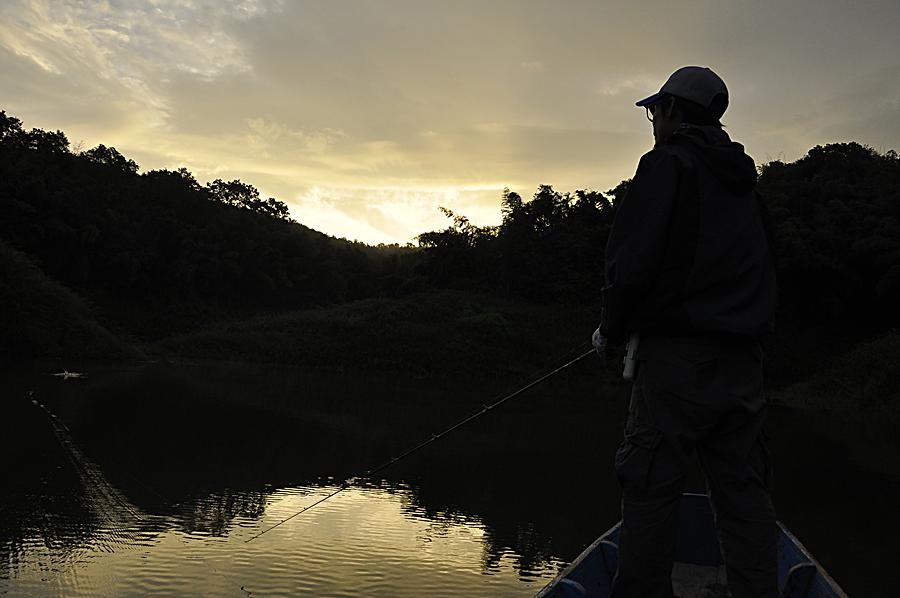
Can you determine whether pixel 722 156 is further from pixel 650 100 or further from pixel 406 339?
pixel 406 339

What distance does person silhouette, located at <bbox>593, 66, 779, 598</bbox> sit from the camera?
2.37 metres

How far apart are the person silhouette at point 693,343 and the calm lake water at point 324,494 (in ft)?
10.2

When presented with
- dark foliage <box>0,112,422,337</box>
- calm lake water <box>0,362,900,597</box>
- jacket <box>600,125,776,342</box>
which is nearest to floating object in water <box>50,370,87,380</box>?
calm lake water <box>0,362,900,597</box>

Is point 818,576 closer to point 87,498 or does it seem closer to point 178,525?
point 178,525

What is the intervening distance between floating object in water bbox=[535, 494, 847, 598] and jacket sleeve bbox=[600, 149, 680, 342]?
3.02ft

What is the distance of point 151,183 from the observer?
4369cm

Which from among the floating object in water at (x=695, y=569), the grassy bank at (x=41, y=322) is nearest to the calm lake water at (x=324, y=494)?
the floating object in water at (x=695, y=569)

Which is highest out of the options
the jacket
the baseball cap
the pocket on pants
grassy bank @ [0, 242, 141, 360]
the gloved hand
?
grassy bank @ [0, 242, 141, 360]

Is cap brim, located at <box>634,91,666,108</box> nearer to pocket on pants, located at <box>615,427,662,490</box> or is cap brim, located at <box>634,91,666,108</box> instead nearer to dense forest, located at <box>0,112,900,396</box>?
pocket on pants, located at <box>615,427,662,490</box>

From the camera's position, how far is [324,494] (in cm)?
798

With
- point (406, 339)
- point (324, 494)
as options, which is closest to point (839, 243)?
point (406, 339)

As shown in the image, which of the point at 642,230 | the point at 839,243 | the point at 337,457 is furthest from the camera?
the point at 839,243

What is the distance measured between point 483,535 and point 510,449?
5239 mm

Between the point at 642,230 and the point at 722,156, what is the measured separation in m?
0.35
